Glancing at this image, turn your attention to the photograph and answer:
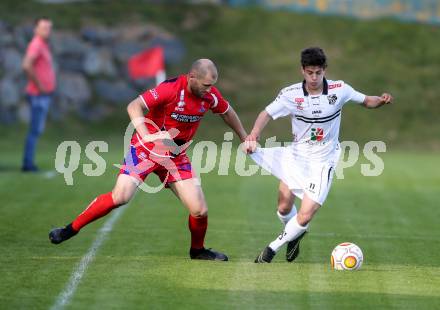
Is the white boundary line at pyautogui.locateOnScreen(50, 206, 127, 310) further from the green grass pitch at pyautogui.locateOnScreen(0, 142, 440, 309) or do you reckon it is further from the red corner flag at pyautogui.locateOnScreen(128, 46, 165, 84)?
the red corner flag at pyautogui.locateOnScreen(128, 46, 165, 84)

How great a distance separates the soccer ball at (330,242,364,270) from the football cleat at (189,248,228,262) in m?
1.07

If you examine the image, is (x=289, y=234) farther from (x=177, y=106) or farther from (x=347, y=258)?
(x=177, y=106)

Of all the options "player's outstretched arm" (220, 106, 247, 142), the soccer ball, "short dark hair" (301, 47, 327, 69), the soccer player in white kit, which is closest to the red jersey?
"player's outstretched arm" (220, 106, 247, 142)

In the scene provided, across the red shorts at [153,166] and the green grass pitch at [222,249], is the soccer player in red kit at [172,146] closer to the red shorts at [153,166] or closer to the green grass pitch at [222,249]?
the red shorts at [153,166]

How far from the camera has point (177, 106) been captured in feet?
31.8

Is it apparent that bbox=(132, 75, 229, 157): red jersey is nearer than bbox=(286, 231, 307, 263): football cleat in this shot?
Yes

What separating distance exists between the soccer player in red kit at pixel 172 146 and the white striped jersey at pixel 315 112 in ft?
1.67

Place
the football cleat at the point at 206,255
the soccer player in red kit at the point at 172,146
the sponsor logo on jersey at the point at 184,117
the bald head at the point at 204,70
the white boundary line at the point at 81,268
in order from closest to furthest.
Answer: the white boundary line at the point at 81,268, the bald head at the point at 204,70, the soccer player in red kit at the point at 172,146, the sponsor logo on jersey at the point at 184,117, the football cleat at the point at 206,255

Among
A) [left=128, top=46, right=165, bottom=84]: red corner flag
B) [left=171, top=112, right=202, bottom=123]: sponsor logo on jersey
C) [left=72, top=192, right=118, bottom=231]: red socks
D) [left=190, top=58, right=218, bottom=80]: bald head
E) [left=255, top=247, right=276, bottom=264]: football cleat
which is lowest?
[left=128, top=46, right=165, bottom=84]: red corner flag

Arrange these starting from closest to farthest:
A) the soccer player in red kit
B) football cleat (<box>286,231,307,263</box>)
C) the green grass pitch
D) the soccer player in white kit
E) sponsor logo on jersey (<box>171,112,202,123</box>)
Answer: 1. the green grass pitch
2. the soccer player in red kit
3. sponsor logo on jersey (<box>171,112,202,123</box>)
4. the soccer player in white kit
5. football cleat (<box>286,231,307,263</box>)

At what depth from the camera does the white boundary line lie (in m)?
7.88

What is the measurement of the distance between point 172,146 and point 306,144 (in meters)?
1.28

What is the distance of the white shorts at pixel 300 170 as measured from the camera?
9.94m

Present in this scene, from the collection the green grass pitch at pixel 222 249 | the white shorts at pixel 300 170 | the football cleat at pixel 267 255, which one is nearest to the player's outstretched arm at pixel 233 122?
the white shorts at pixel 300 170
